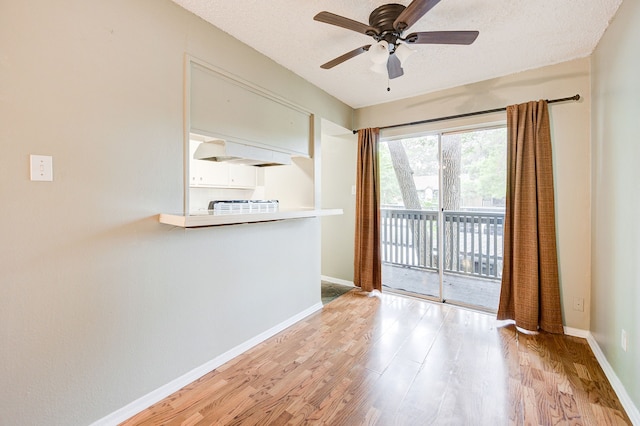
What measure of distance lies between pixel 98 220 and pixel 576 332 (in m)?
3.75

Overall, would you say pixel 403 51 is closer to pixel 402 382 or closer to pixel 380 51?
pixel 380 51

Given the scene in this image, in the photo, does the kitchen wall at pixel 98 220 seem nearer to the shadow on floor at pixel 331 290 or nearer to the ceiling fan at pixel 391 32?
the ceiling fan at pixel 391 32

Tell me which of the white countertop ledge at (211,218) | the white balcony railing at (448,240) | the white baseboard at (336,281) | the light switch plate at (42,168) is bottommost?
the white baseboard at (336,281)

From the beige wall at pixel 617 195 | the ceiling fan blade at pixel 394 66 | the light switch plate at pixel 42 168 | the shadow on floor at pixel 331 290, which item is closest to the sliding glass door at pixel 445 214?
the shadow on floor at pixel 331 290

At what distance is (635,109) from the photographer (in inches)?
62.7

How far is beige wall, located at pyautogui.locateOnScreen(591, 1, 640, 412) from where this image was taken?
1.57 meters

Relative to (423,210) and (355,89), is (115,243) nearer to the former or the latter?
(355,89)

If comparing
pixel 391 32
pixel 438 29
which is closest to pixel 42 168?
pixel 391 32

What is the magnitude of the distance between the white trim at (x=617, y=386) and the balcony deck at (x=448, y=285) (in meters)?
0.90

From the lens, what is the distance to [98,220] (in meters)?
1.48

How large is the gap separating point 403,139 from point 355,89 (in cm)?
90

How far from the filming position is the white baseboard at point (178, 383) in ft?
5.09

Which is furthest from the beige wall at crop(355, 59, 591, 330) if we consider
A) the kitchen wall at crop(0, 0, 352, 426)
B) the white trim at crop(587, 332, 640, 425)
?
the kitchen wall at crop(0, 0, 352, 426)

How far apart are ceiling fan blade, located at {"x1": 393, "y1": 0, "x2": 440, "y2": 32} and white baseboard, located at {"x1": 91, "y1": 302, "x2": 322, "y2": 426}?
8.11 feet
